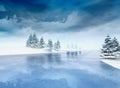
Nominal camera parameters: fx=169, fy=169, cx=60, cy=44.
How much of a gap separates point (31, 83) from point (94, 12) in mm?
3413

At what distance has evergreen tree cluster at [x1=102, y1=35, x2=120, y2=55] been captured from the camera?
5.64 meters

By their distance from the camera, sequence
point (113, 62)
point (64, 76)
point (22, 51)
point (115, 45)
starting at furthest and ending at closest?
point (22, 51), point (115, 45), point (113, 62), point (64, 76)

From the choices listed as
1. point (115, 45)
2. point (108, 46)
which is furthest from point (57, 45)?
point (115, 45)

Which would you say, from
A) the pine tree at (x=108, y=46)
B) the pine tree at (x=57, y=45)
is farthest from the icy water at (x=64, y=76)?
the pine tree at (x=57, y=45)

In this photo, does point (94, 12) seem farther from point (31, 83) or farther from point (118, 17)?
point (31, 83)

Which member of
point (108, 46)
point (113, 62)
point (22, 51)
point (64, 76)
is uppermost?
point (108, 46)

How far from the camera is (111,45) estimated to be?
5707 millimetres

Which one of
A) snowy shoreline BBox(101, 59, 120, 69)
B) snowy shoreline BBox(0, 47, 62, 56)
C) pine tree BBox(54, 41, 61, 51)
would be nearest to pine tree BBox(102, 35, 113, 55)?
snowy shoreline BBox(101, 59, 120, 69)

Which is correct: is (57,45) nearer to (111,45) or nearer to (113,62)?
(111,45)

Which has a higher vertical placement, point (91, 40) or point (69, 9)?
point (69, 9)

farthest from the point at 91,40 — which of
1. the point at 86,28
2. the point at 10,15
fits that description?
A: the point at 10,15

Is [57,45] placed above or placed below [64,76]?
above

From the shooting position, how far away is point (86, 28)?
6.02 m

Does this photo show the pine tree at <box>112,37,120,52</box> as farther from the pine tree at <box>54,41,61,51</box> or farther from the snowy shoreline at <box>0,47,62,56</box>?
the snowy shoreline at <box>0,47,62,56</box>
